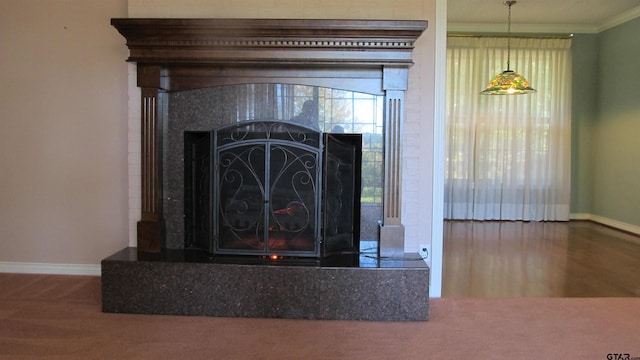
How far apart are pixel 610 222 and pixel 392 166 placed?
4790 millimetres

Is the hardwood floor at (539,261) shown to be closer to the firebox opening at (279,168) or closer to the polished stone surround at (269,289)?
the polished stone surround at (269,289)

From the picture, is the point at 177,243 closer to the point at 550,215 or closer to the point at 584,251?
the point at 584,251

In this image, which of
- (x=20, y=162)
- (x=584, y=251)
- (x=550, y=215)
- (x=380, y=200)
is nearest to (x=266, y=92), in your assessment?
(x=380, y=200)

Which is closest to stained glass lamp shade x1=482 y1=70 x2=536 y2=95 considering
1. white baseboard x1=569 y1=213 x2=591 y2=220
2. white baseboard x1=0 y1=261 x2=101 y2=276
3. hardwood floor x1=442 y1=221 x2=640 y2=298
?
hardwood floor x1=442 y1=221 x2=640 y2=298

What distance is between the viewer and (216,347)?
2.20 m

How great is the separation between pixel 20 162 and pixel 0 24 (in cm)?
100

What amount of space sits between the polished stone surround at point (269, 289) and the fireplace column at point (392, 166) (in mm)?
211

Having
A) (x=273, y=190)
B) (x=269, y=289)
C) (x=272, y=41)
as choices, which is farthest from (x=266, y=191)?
(x=272, y=41)

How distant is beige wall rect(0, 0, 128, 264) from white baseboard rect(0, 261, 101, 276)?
0.12 ft

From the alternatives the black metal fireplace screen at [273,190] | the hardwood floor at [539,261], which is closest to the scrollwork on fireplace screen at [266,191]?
the black metal fireplace screen at [273,190]

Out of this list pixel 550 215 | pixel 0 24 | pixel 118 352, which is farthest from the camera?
pixel 550 215

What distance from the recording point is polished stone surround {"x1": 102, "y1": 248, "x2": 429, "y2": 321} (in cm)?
256

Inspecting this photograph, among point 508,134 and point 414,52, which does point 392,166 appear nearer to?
point 414,52

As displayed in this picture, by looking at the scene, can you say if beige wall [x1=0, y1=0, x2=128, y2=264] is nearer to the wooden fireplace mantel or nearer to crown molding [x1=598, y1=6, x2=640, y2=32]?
the wooden fireplace mantel
